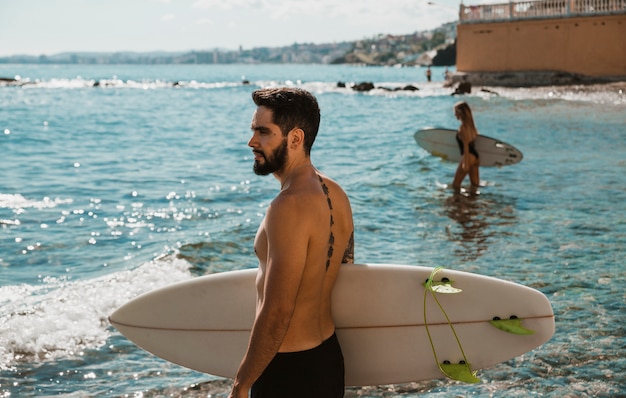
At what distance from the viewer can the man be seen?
2732 millimetres

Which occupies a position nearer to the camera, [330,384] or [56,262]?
[330,384]

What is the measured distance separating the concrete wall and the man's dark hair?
4685 centimetres

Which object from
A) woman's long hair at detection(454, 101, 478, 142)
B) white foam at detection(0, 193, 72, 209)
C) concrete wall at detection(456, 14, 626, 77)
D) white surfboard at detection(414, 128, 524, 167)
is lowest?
white foam at detection(0, 193, 72, 209)

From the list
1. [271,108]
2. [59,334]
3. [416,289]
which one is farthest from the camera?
[59,334]

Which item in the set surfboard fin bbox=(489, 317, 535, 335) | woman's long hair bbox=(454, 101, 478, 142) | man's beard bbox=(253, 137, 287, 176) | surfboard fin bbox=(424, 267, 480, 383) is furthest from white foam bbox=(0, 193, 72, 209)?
man's beard bbox=(253, 137, 287, 176)

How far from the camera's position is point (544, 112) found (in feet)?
104

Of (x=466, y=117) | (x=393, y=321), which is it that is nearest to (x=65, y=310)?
(x=393, y=321)

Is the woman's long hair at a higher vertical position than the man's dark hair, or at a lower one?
lower

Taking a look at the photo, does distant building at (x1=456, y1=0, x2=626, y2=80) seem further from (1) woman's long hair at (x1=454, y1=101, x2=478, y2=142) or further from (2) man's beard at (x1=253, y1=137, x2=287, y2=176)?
(2) man's beard at (x1=253, y1=137, x2=287, y2=176)

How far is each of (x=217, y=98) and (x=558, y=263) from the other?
58930 mm

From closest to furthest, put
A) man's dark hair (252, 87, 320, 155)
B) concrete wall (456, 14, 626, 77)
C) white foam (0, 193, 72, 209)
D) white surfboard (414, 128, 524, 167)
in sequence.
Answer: man's dark hair (252, 87, 320, 155), white surfboard (414, 128, 524, 167), white foam (0, 193, 72, 209), concrete wall (456, 14, 626, 77)

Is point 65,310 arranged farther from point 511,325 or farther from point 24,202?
point 24,202

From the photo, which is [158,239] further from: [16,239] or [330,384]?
[330,384]

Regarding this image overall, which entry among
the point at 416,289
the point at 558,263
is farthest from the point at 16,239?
the point at 416,289
